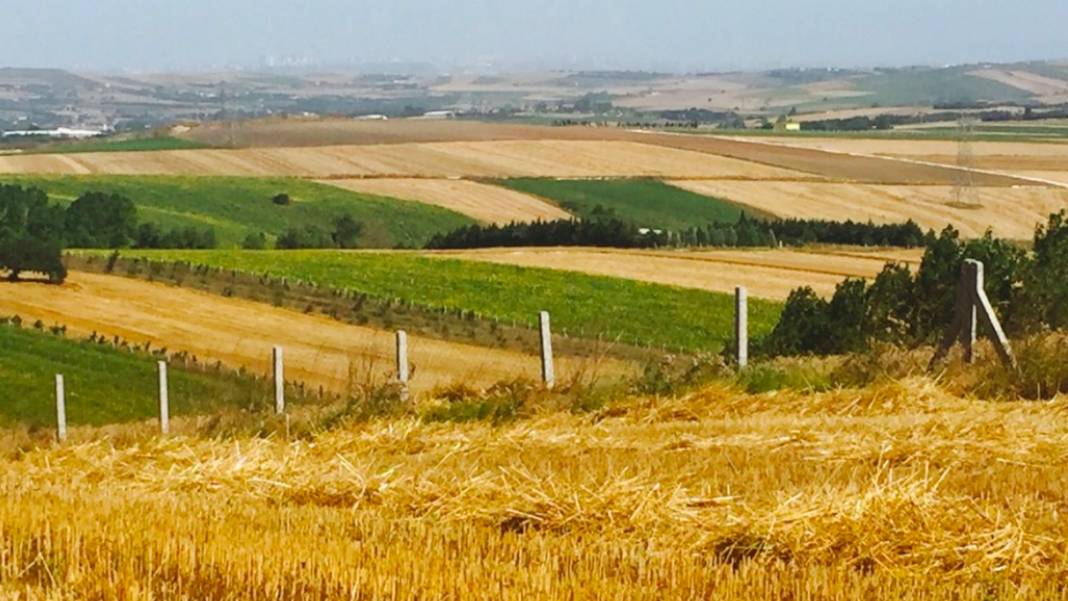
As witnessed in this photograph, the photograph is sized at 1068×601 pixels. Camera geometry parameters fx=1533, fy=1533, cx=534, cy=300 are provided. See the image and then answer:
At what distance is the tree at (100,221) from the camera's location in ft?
220

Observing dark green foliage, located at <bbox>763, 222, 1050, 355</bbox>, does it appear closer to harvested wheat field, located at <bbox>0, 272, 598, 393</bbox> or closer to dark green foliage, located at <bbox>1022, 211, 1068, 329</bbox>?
dark green foliage, located at <bbox>1022, 211, 1068, 329</bbox>

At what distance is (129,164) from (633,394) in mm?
86311

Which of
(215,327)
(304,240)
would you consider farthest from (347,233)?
(215,327)

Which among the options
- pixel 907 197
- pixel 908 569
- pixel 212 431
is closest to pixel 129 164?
pixel 907 197

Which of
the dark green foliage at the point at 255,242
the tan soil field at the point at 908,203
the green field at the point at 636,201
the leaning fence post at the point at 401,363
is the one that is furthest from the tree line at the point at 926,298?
the dark green foliage at the point at 255,242

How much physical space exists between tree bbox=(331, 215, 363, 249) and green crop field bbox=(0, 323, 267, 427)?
32.0 m

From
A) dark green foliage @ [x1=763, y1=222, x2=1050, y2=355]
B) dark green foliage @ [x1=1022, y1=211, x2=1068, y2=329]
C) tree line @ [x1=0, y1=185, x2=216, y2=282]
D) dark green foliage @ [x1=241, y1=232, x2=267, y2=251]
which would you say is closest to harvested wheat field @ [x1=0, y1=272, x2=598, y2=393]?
dark green foliage @ [x1=763, y1=222, x2=1050, y2=355]

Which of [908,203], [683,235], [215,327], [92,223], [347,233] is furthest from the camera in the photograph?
Answer: [908,203]

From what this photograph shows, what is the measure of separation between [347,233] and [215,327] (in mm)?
31002

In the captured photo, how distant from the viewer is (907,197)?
75125mm

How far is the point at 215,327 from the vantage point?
139 feet

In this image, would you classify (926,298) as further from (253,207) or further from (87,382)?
(253,207)

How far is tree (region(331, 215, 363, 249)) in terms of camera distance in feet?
237

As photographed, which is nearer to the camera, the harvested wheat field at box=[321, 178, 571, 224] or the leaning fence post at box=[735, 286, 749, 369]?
the leaning fence post at box=[735, 286, 749, 369]
